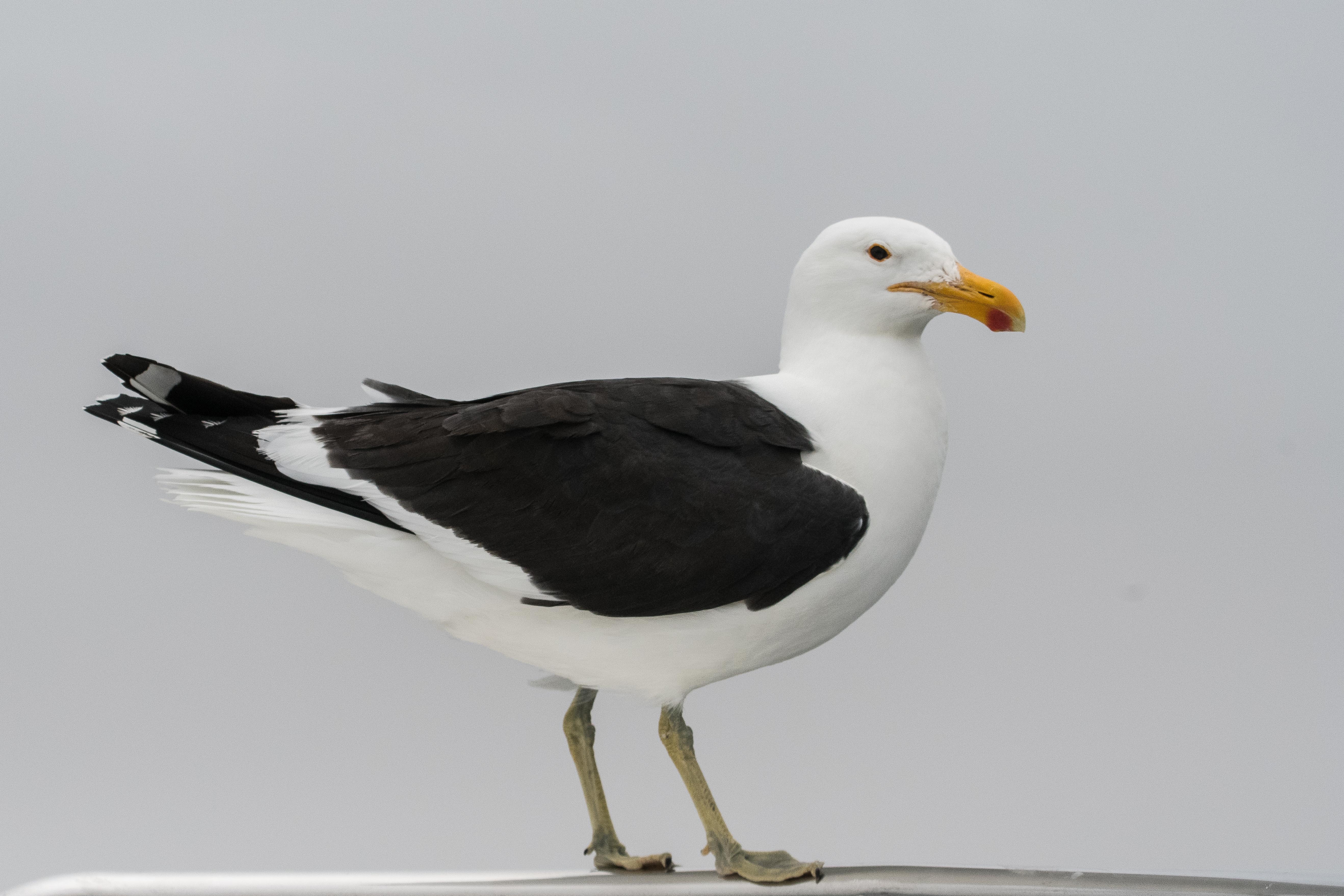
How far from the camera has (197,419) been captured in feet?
8.17

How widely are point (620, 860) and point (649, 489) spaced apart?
2.82 feet

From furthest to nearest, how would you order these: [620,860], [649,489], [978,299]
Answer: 1. [620,860]
2. [978,299]
3. [649,489]

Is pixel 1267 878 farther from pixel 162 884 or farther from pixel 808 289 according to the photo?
pixel 162 884

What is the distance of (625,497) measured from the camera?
2.42m

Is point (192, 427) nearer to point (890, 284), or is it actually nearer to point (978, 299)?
point (890, 284)

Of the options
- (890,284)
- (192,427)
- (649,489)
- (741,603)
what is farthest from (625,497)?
(192,427)

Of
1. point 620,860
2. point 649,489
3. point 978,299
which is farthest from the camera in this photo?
point 620,860

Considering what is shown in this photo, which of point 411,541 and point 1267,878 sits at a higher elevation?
point 411,541

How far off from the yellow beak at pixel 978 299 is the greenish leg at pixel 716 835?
93 centimetres

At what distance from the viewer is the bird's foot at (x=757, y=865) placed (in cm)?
252

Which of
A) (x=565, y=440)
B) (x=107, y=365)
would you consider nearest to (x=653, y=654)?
(x=565, y=440)

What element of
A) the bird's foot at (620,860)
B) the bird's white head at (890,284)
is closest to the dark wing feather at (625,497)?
the bird's white head at (890,284)

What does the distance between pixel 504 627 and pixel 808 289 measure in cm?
88

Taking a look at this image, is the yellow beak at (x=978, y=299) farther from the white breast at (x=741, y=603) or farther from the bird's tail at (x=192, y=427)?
the bird's tail at (x=192, y=427)
